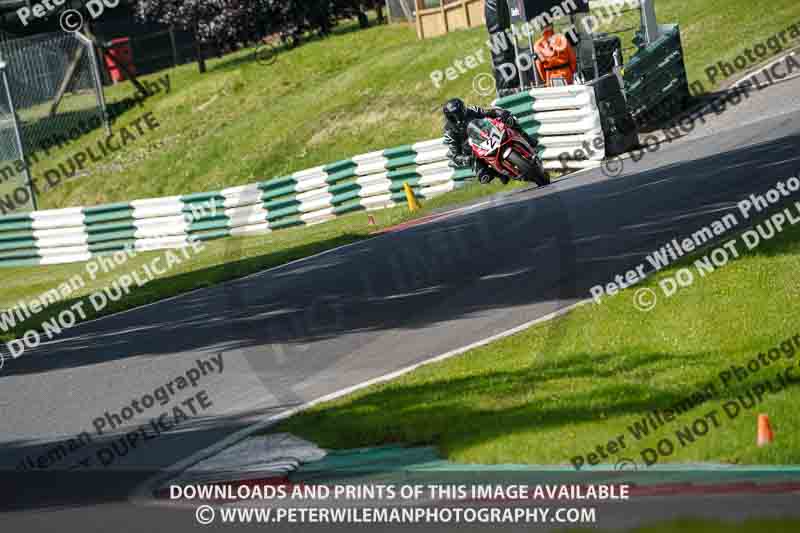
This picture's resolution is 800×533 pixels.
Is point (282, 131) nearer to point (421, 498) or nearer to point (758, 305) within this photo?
point (758, 305)

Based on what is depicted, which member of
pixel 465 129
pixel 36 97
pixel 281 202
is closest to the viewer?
pixel 465 129

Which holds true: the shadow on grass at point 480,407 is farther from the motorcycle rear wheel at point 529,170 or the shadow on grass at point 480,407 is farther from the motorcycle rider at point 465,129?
the motorcycle rider at point 465,129

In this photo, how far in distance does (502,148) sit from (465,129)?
655 mm

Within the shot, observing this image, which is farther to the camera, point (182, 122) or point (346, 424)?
point (182, 122)

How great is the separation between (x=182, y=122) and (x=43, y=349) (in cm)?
2049

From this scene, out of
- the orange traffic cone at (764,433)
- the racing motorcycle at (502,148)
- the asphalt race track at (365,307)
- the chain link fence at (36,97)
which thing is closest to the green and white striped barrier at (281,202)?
the chain link fence at (36,97)

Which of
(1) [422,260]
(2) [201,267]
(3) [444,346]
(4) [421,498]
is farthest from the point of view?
(2) [201,267]

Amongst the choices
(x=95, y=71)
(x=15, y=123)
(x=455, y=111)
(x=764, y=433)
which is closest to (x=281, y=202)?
(x=455, y=111)

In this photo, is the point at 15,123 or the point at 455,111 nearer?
the point at 455,111

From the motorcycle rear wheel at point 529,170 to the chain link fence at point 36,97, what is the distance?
15.2m

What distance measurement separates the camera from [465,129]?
18.0 m

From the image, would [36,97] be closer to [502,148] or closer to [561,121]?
[561,121]

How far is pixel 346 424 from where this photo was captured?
9.55 meters

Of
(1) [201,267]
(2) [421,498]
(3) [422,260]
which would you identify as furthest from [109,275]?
(2) [421,498]
